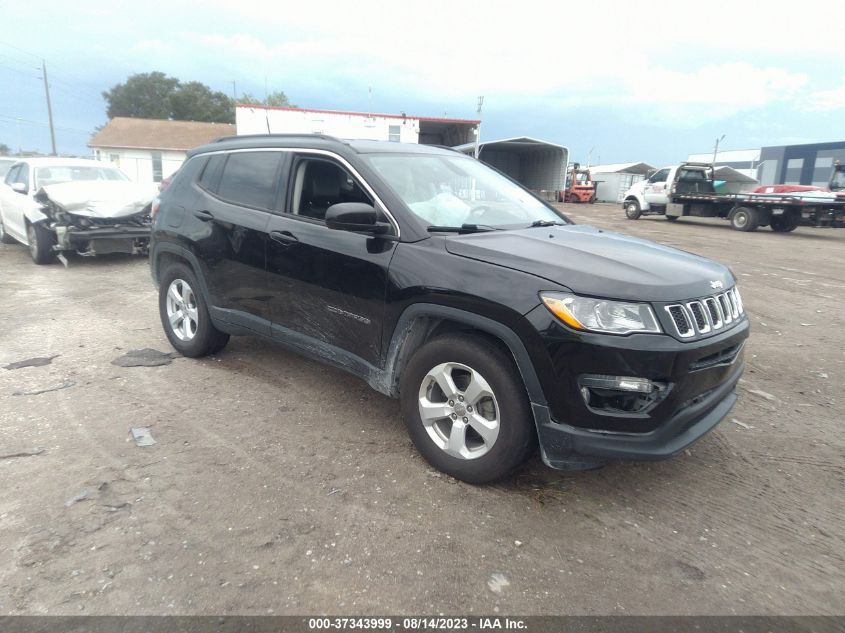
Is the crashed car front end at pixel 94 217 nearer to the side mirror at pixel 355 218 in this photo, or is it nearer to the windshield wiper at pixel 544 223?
the side mirror at pixel 355 218

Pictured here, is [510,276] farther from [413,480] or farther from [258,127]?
[258,127]

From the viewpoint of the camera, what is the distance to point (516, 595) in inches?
92.0

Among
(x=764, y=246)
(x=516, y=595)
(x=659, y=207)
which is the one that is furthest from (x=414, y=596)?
(x=659, y=207)

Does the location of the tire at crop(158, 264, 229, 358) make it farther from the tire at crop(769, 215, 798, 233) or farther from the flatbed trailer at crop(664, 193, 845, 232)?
the tire at crop(769, 215, 798, 233)

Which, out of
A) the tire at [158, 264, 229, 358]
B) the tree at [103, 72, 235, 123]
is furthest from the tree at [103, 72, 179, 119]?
the tire at [158, 264, 229, 358]

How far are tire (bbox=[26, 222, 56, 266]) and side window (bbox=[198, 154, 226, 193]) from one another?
6.10 meters

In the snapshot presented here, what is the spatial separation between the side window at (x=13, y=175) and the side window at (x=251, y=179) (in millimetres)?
8264

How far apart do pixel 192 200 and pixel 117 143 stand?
41.4 m

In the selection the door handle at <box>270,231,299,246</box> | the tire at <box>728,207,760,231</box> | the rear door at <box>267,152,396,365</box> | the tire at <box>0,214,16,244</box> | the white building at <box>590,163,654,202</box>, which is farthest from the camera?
the white building at <box>590,163,654,202</box>

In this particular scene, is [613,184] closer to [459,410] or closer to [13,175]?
[13,175]

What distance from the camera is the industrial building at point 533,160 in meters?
33.1

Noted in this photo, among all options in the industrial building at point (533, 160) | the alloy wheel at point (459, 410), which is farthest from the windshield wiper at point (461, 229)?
the industrial building at point (533, 160)

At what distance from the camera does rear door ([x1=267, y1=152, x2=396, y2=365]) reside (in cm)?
333

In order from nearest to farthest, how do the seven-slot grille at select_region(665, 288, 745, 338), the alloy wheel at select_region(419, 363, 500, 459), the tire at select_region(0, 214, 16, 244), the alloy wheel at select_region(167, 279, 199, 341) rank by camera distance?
the seven-slot grille at select_region(665, 288, 745, 338), the alloy wheel at select_region(419, 363, 500, 459), the alloy wheel at select_region(167, 279, 199, 341), the tire at select_region(0, 214, 16, 244)
